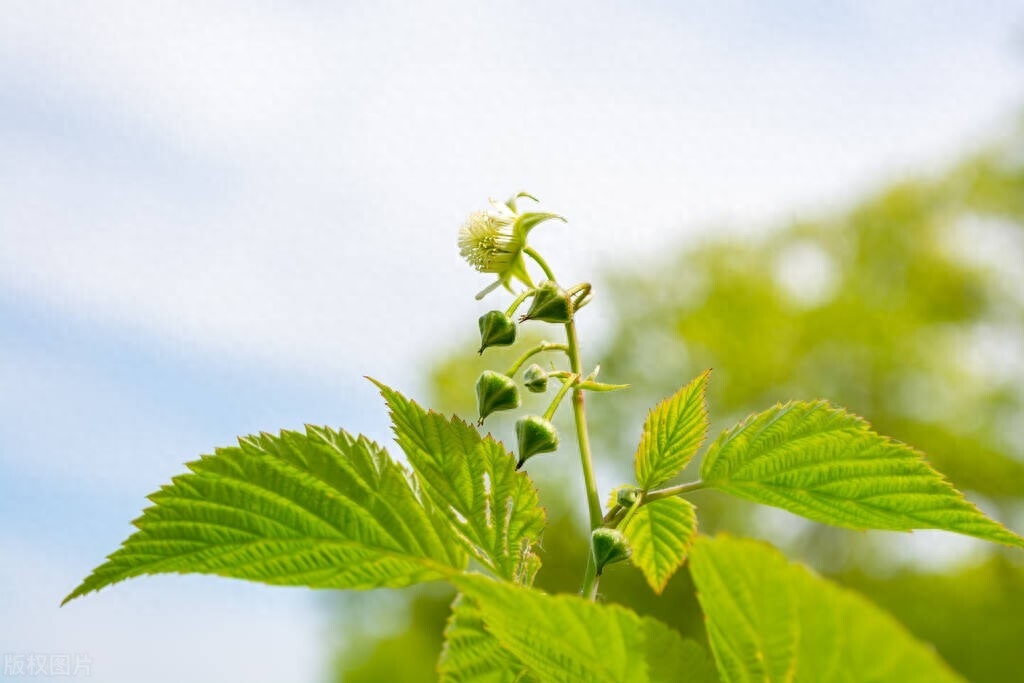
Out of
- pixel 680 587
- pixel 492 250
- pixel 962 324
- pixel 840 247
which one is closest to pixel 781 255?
pixel 840 247

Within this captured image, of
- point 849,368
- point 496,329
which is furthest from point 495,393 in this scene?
point 849,368

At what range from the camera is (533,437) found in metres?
0.78

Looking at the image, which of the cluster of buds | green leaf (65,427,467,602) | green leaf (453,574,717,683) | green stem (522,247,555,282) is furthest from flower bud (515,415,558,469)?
green leaf (453,574,717,683)

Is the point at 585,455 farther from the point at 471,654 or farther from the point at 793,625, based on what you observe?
the point at 793,625

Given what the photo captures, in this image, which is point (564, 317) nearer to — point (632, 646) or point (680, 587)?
point (632, 646)

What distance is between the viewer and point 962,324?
44.1ft

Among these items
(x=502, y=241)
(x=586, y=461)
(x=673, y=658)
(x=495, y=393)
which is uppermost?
(x=502, y=241)

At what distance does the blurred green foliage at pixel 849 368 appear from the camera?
1127cm

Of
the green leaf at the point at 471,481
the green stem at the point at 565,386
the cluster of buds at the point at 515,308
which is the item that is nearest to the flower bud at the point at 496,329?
the cluster of buds at the point at 515,308

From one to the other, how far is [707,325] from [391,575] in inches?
489

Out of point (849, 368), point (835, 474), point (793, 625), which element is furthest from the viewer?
point (849, 368)

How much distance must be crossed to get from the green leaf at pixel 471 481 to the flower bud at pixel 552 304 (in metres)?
0.13

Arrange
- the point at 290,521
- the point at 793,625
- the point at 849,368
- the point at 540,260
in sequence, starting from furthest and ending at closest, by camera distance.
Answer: the point at 849,368, the point at 540,260, the point at 290,521, the point at 793,625

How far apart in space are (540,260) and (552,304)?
0.29 feet
